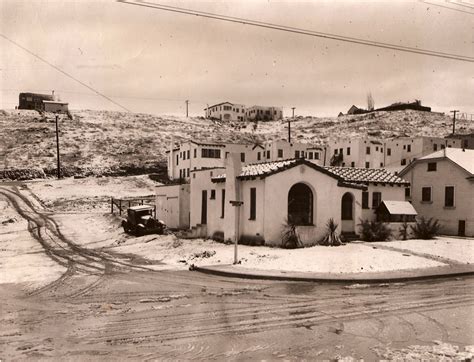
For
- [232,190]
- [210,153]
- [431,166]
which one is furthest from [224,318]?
[210,153]

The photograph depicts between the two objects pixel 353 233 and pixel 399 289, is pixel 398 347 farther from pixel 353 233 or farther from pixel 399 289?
pixel 353 233

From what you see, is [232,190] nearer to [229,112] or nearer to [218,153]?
[218,153]

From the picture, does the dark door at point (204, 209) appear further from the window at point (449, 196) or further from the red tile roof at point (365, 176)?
the window at point (449, 196)

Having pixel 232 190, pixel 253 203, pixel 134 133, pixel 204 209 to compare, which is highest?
pixel 134 133

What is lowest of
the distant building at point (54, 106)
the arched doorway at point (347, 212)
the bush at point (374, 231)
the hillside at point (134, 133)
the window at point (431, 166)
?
→ the bush at point (374, 231)

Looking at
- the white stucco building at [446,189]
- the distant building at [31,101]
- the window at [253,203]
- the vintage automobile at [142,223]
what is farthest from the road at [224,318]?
the distant building at [31,101]

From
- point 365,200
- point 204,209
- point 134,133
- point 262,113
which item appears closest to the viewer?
point 365,200

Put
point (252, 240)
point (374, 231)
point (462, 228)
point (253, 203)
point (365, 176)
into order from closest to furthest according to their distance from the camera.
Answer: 1. point (252, 240)
2. point (253, 203)
3. point (374, 231)
4. point (365, 176)
5. point (462, 228)
